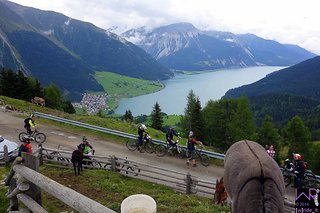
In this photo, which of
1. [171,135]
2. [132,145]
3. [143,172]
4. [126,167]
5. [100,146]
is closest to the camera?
[126,167]

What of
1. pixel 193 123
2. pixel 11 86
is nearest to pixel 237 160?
pixel 193 123

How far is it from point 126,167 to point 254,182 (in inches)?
664

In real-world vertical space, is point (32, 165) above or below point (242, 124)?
above

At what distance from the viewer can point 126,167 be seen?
60.8 ft

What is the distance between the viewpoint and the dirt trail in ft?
66.2

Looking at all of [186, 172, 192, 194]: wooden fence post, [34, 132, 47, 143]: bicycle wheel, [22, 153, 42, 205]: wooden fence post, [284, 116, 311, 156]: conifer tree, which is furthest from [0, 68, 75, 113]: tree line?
[22, 153, 42, 205]: wooden fence post

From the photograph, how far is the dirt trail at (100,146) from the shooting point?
20172mm

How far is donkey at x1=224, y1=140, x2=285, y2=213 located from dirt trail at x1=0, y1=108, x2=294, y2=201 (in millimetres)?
14850

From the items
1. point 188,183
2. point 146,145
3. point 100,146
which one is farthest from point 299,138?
point 188,183

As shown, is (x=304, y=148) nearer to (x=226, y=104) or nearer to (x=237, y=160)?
(x=226, y=104)

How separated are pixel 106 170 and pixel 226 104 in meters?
44.3

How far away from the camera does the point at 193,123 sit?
5041 cm

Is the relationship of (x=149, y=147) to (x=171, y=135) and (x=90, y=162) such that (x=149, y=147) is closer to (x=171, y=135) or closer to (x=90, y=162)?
(x=171, y=135)

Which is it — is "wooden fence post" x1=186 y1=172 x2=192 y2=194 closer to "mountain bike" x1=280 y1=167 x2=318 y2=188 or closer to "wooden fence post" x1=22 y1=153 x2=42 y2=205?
"mountain bike" x1=280 y1=167 x2=318 y2=188
